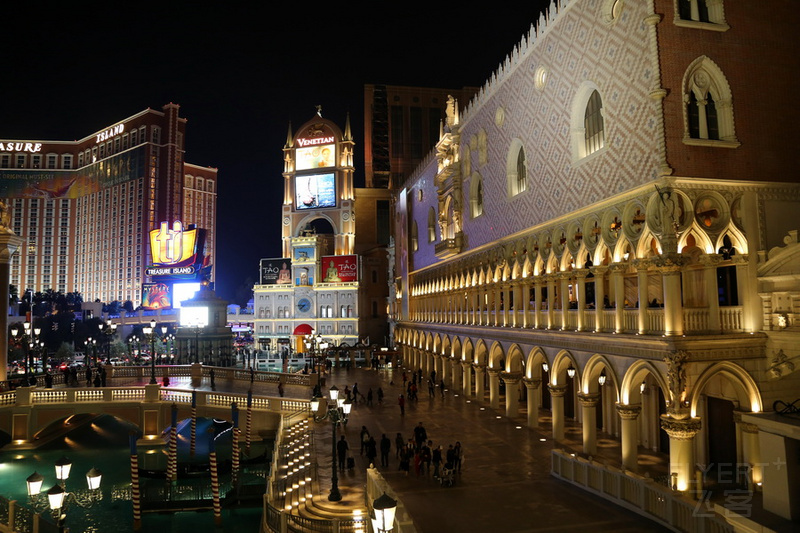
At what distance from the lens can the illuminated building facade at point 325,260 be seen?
6131cm

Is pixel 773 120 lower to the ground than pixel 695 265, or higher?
higher

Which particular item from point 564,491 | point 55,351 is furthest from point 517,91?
point 55,351

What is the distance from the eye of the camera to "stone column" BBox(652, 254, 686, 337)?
13.2 meters

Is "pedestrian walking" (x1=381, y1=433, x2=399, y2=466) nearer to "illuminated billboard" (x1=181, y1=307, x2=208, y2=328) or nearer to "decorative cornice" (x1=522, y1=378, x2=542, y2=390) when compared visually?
"decorative cornice" (x1=522, y1=378, x2=542, y2=390)

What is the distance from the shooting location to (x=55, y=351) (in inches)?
2244

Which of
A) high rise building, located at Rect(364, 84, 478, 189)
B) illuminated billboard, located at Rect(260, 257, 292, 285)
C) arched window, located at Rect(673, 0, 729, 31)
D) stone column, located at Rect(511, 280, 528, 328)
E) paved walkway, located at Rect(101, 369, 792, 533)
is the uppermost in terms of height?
high rise building, located at Rect(364, 84, 478, 189)

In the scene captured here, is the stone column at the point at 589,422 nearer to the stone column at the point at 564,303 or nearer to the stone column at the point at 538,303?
the stone column at the point at 564,303

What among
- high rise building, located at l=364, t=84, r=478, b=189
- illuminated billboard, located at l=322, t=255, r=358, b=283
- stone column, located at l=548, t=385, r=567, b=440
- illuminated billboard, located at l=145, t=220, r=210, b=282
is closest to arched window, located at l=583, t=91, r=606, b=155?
stone column, located at l=548, t=385, r=567, b=440

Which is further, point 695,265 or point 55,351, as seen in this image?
point 55,351

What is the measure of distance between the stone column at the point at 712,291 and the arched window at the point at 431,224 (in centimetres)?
2167

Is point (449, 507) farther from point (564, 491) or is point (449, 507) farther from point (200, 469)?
point (200, 469)

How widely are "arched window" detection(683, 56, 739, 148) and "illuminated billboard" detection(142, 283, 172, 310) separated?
5130cm

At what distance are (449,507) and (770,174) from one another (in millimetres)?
10977

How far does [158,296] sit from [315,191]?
22.4 metres
